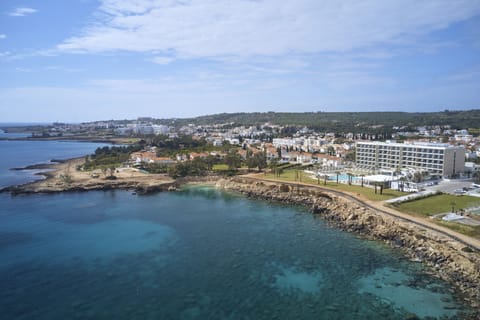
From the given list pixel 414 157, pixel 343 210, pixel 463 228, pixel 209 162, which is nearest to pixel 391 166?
pixel 414 157

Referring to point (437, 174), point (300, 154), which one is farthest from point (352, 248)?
point (300, 154)

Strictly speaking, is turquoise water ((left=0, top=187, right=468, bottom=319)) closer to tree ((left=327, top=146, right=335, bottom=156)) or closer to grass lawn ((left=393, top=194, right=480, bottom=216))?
grass lawn ((left=393, top=194, right=480, bottom=216))

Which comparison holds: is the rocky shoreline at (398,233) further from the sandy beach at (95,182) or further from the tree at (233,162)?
the sandy beach at (95,182)

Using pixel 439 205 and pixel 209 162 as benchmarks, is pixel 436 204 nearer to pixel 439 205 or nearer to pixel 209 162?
pixel 439 205

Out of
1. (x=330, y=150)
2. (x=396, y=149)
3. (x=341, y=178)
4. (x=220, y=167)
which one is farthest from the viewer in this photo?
(x=330, y=150)

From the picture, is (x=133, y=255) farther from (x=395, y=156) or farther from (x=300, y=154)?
(x=300, y=154)

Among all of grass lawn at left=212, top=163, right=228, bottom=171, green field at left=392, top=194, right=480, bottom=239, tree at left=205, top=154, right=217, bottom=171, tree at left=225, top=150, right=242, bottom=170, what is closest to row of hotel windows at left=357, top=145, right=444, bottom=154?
green field at left=392, top=194, right=480, bottom=239

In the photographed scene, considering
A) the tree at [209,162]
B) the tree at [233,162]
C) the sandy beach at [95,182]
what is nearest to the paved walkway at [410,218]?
the tree at [233,162]
